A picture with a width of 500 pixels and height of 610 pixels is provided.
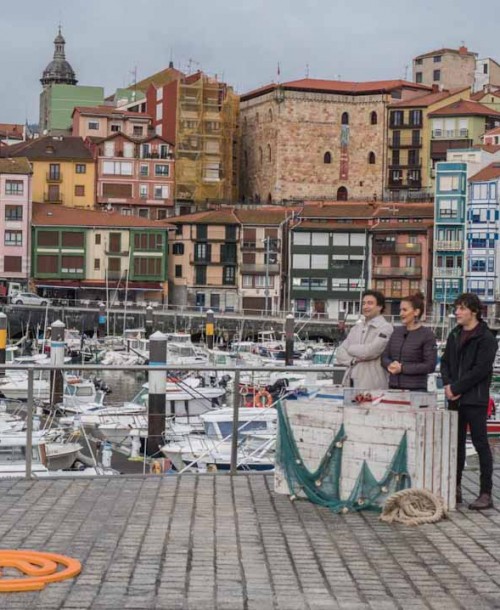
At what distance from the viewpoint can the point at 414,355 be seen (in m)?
9.91

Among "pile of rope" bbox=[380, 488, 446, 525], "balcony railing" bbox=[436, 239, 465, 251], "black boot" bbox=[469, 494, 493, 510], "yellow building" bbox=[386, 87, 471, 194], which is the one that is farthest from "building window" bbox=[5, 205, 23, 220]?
"pile of rope" bbox=[380, 488, 446, 525]

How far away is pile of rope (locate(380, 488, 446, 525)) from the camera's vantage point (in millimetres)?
8953

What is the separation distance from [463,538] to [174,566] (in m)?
2.02

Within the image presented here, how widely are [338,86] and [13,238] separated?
98.3ft

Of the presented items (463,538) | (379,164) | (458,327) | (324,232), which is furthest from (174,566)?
(379,164)

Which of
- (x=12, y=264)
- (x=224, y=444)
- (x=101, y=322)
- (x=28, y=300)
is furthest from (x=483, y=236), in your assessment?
(x=224, y=444)

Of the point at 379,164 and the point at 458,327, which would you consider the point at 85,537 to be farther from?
the point at 379,164

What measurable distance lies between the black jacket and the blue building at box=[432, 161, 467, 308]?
71.3 m

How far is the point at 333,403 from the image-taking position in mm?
9719

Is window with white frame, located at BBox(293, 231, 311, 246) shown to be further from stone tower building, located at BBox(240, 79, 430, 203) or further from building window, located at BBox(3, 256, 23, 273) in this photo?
A: building window, located at BBox(3, 256, 23, 273)

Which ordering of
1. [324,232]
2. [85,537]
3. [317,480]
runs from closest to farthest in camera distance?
[85,537] < [317,480] < [324,232]

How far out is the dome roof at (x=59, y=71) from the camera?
13662 cm

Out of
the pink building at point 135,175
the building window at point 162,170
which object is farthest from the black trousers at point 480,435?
the building window at point 162,170

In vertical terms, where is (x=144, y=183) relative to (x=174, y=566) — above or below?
above
